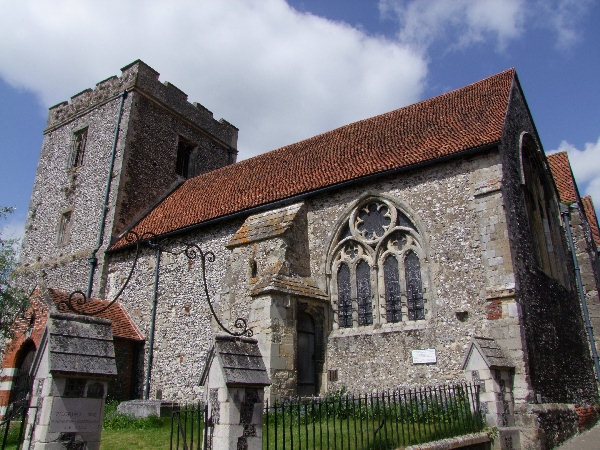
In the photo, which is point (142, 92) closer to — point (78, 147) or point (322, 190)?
point (78, 147)

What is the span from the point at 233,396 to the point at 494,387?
4.88 meters

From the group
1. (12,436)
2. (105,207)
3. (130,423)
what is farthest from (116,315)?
(12,436)

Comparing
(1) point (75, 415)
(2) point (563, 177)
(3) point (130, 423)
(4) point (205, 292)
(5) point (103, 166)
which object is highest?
(5) point (103, 166)

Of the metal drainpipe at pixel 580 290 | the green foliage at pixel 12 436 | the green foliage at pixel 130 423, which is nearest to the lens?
the green foliage at pixel 12 436

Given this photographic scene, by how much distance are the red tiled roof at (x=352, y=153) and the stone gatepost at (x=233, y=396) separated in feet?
22.2

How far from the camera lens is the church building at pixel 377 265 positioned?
9859mm

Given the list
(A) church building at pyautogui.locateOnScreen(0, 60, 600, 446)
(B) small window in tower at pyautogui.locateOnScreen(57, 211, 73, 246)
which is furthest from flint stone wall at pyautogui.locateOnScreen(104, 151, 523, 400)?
(B) small window in tower at pyautogui.locateOnScreen(57, 211, 73, 246)

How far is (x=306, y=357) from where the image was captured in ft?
36.9

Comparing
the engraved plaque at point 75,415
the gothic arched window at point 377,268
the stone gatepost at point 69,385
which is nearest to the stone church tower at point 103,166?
the gothic arched window at point 377,268

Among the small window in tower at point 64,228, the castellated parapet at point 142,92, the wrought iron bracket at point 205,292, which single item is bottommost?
the wrought iron bracket at point 205,292

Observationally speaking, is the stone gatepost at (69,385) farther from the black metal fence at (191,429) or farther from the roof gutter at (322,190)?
the roof gutter at (322,190)

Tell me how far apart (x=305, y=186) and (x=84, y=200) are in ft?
33.1

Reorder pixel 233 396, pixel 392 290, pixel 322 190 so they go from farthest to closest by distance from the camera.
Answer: pixel 322 190, pixel 392 290, pixel 233 396

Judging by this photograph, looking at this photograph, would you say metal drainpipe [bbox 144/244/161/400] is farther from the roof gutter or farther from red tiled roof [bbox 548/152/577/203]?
red tiled roof [bbox 548/152/577/203]
